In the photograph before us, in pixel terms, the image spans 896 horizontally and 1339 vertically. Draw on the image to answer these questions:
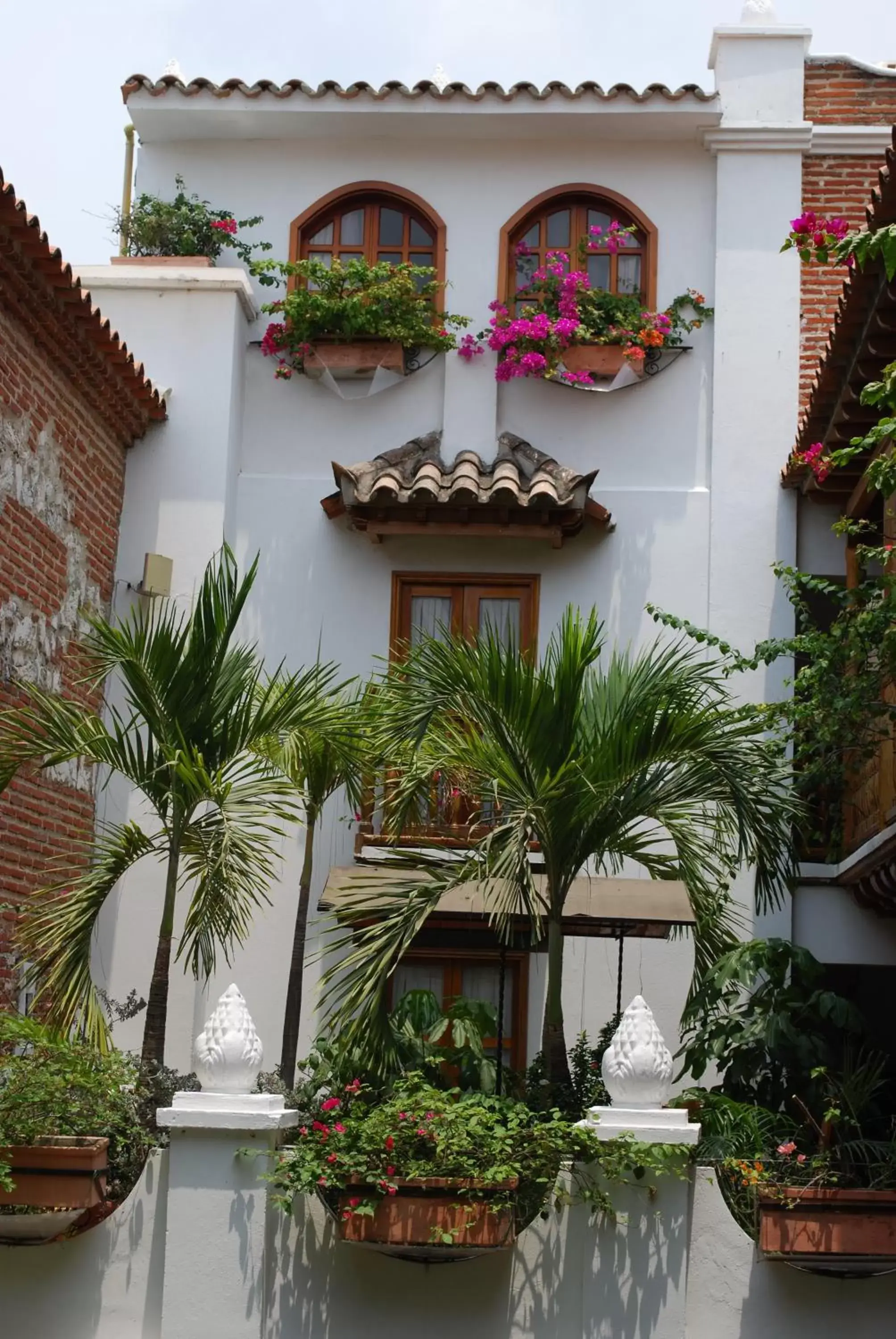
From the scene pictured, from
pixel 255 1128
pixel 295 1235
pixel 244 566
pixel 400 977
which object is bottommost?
pixel 295 1235

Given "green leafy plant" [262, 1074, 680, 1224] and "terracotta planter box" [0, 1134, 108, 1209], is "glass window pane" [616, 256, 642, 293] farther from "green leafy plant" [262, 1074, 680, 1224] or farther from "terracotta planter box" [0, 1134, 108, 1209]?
"terracotta planter box" [0, 1134, 108, 1209]

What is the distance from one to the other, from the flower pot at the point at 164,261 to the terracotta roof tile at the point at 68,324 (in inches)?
30.4

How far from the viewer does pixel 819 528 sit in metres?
12.3

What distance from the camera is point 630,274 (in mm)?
12961

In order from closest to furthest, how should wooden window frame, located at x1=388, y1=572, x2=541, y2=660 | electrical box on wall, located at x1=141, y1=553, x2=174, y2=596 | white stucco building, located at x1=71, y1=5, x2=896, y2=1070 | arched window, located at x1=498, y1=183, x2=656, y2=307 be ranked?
electrical box on wall, located at x1=141, y1=553, x2=174, y2=596
white stucco building, located at x1=71, y1=5, x2=896, y2=1070
wooden window frame, located at x1=388, y1=572, x2=541, y2=660
arched window, located at x1=498, y1=183, x2=656, y2=307

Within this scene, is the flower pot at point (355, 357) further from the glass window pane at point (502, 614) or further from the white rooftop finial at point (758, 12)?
the white rooftop finial at point (758, 12)

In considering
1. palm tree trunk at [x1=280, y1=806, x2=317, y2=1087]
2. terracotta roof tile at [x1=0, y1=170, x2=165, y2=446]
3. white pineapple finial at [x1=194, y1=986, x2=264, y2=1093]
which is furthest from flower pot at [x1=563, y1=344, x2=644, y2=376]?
white pineapple finial at [x1=194, y1=986, x2=264, y2=1093]

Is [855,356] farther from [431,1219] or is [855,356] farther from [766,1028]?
[431,1219]

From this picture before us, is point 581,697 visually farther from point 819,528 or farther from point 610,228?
point 610,228

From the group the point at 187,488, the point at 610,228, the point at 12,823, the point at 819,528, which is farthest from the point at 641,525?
the point at 12,823

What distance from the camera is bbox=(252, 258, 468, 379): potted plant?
12469 mm

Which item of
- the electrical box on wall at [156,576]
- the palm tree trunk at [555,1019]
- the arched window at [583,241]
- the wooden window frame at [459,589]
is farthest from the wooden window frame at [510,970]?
the arched window at [583,241]

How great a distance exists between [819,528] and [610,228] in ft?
9.49

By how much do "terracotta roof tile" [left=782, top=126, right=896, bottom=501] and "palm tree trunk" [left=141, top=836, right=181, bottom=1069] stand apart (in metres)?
4.61
